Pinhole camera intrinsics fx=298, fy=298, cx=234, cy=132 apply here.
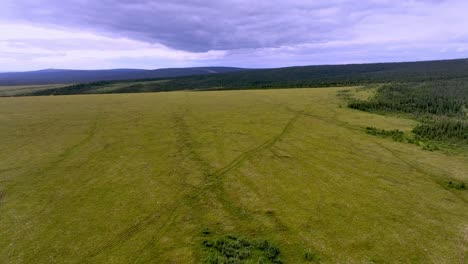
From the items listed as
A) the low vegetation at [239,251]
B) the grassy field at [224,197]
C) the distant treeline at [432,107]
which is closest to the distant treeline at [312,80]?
the distant treeline at [432,107]

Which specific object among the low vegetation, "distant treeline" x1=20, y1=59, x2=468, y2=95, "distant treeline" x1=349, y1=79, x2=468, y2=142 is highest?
"distant treeline" x1=20, y1=59, x2=468, y2=95

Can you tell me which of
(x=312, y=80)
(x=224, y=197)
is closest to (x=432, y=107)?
(x=224, y=197)

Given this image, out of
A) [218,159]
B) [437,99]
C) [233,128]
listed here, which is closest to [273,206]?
[218,159]

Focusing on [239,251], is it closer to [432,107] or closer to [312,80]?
[432,107]

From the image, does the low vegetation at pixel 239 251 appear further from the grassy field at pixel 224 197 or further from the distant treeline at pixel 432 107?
the distant treeline at pixel 432 107

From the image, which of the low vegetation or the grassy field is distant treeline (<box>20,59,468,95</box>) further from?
the low vegetation

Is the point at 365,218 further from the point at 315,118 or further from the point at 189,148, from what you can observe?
the point at 315,118

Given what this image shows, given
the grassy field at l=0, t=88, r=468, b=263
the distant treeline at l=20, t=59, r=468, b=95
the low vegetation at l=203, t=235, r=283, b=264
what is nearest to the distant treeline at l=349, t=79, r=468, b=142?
the grassy field at l=0, t=88, r=468, b=263
